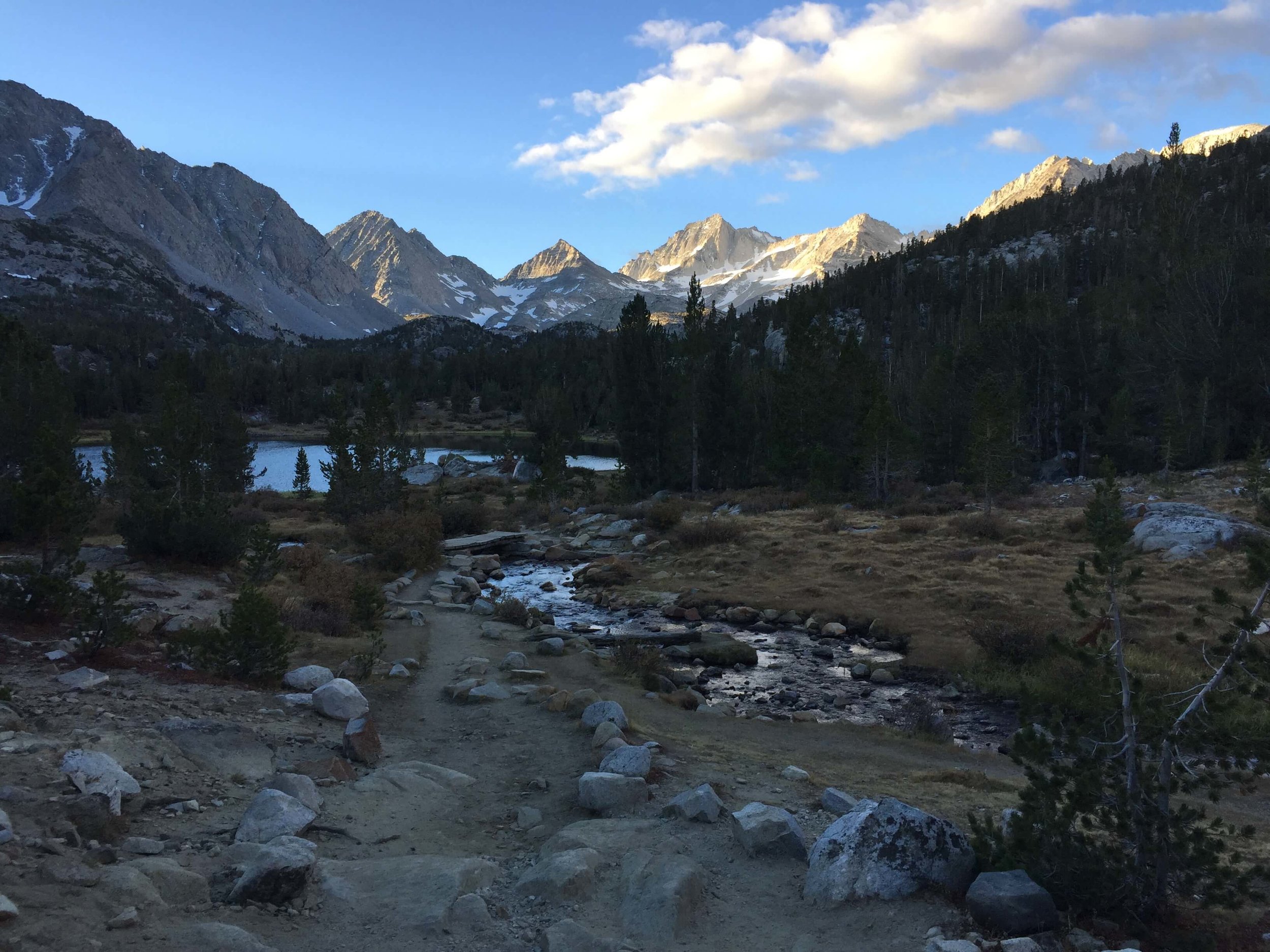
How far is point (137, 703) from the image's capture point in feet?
28.9

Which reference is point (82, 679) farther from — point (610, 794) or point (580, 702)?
point (610, 794)

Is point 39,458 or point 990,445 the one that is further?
point 990,445

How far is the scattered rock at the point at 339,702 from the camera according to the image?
10.2m

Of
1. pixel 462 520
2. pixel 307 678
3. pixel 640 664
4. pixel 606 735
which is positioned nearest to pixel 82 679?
pixel 307 678

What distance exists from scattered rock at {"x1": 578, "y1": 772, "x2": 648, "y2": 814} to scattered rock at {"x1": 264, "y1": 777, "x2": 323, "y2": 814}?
103 inches

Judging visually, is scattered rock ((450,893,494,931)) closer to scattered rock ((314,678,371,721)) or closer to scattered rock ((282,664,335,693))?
scattered rock ((314,678,371,721))

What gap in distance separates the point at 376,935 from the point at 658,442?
141 ft

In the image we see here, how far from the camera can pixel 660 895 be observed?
230 inches

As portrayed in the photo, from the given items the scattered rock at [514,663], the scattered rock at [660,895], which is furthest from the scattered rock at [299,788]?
the scattered rock at [514,663]

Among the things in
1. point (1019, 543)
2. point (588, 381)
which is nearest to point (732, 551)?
point (1019, 543)

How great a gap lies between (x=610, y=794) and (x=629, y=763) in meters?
0.82

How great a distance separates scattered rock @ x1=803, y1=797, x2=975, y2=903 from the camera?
578cm

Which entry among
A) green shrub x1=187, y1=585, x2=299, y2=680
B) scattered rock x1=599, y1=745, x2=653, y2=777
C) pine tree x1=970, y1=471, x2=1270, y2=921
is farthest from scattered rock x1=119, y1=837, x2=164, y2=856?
pine tree x1=970, y1=471, x2=1270, y2=921

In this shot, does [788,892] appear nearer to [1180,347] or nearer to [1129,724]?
[1129,724]
